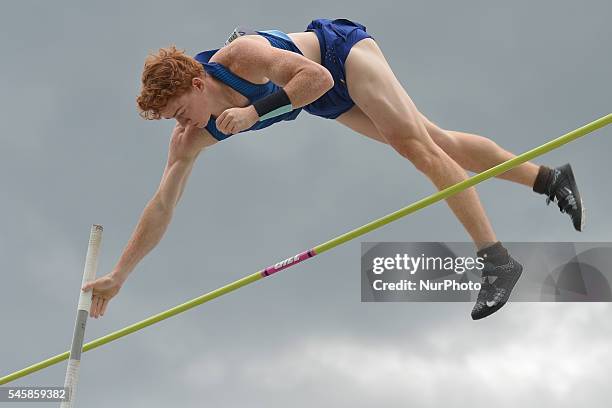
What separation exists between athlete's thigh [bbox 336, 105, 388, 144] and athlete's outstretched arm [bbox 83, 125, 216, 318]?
85cm

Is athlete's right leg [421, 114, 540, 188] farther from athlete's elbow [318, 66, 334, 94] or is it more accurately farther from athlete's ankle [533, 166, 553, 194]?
athlete's elbow [318, 66, 334, 94]

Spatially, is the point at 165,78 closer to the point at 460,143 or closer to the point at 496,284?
the point at 460,143

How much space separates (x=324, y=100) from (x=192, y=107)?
82 centimetres

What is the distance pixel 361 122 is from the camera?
5637mm

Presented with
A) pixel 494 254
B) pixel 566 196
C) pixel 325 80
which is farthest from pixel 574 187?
pixel 325 80

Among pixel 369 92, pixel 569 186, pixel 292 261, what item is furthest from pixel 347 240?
pixel 569 186

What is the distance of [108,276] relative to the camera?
5.65m

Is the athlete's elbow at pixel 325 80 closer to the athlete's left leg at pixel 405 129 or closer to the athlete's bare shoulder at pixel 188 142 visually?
the athlete's left leg at pixel 405 129

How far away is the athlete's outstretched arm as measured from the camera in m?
5.65

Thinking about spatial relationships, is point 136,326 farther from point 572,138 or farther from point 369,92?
point 572,138

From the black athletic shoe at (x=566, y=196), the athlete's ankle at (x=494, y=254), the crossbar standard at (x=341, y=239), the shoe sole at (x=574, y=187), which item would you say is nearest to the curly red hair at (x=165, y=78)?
the crossbar standard at (x=341, y=239)

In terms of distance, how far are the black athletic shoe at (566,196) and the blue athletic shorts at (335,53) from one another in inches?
55.6

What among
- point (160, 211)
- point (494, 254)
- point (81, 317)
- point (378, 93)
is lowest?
point (81, 317)

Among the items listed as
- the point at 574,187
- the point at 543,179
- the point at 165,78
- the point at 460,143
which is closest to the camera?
the point at 165,78
